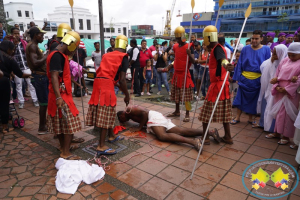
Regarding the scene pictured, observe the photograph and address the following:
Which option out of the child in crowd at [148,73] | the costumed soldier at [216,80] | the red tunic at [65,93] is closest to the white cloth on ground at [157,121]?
the costumed soldier at [216,80]

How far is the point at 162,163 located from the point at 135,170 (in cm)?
44

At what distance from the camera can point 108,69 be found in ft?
11.3

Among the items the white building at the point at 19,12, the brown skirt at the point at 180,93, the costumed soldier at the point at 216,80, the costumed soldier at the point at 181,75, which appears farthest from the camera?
the white building at the point at 19,12

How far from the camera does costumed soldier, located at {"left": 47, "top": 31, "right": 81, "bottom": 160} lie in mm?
2938

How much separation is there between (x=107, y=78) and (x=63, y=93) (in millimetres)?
719

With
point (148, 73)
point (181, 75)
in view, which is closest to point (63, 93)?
point (181, 75)

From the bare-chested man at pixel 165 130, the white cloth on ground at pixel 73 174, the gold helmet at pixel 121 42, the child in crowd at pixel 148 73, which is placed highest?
the gold helmet at pixel 121 42

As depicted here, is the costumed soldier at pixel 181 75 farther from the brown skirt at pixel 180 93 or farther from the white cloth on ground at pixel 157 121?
the white cloth on ground at pixel 157 121

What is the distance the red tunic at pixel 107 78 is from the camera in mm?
3463

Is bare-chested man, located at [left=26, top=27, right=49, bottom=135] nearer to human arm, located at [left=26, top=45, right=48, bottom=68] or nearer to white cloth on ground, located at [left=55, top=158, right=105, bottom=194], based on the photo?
human arm, located at [left=26, top=45, right=48, bottom=68]

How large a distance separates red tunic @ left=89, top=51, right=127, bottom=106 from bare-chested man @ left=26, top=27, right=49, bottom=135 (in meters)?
1.36

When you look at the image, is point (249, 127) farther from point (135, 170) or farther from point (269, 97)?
point (135, 170)

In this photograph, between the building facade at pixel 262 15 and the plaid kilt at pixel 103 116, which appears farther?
the building facade at pixel 262 15

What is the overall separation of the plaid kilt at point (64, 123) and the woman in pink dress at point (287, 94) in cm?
353
